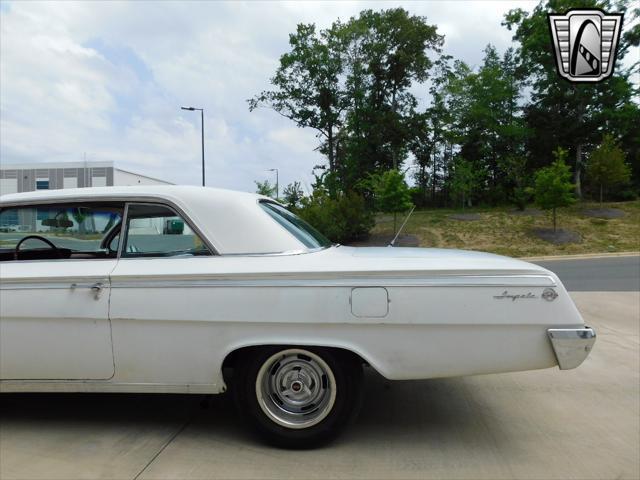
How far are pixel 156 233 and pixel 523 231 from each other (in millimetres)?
22752

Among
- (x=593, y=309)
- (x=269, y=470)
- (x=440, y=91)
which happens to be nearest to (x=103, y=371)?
(x=269, y=470)

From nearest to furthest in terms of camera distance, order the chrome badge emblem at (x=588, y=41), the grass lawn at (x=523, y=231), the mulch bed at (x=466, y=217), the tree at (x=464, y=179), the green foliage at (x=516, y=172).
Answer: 1. the chrome badge emblem at (x=588, y=41)
2. the grass lawn at (x=523, y=231)
3. the mulch bed at (x=466, y=217)
4. the tree at (x=464, y=179)
5. the green foliage at (x=516, y=172)

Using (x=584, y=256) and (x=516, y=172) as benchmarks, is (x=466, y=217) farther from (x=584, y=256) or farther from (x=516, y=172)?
(x=584, y=256)

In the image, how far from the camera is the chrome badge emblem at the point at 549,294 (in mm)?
2760

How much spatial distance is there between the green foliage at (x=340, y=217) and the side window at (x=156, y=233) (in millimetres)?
19754

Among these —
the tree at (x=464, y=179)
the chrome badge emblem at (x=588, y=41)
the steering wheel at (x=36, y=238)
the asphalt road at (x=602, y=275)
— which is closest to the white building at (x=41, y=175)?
the tree at (x=464, y=179)

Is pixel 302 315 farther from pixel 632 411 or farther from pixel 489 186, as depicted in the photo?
pixel 489 186

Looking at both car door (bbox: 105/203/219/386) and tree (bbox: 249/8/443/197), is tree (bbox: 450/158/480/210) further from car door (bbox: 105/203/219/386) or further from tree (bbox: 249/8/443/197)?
car door (bbox: 105/203/219/386)

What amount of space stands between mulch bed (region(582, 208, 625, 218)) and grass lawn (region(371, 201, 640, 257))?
0.89 ft

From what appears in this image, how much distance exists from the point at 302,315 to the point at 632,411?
263 cm

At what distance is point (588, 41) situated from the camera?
354 inches

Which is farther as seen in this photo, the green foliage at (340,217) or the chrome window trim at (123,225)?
the green foliage at (340,217)

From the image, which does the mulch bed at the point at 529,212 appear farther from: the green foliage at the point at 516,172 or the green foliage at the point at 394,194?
the green foliage at the point at 394,194

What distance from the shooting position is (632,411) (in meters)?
3.61
